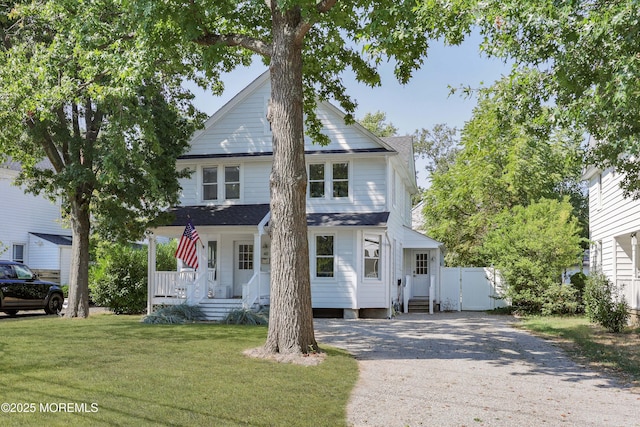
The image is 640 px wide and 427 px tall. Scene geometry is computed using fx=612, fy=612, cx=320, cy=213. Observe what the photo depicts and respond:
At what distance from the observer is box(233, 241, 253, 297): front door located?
22.5 meters

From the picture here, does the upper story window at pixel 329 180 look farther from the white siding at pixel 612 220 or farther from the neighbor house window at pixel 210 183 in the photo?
the white siding at pixel 612 220

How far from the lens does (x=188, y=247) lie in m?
19.2

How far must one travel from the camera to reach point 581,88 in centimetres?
962

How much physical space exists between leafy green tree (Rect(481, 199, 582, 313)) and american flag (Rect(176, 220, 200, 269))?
11462 millimetres

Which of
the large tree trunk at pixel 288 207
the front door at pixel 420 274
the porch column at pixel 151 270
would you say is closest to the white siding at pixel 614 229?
the front door at pixel 420 274

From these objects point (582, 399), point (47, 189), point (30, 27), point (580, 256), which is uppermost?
point (30, 27)

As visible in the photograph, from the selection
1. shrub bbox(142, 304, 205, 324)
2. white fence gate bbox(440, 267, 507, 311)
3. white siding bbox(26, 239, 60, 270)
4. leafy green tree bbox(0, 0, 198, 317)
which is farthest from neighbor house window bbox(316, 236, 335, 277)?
white siding bbox(26, 239, 60, 270)

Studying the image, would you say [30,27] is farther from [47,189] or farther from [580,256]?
[580,256]

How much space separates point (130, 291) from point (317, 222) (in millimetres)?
7358

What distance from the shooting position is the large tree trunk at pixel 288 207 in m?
11.4

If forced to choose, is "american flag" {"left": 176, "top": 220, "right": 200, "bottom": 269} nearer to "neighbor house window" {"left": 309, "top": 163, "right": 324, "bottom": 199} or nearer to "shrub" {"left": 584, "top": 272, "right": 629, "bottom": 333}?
"neighbor house window" {"left": 309, "top": 163, "right": 324, "bottom": 199}

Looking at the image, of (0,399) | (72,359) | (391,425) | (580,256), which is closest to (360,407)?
(391,425)

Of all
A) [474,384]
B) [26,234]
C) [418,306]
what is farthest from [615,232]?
[26,234]

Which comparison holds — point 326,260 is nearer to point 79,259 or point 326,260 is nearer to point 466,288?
point 79,259
